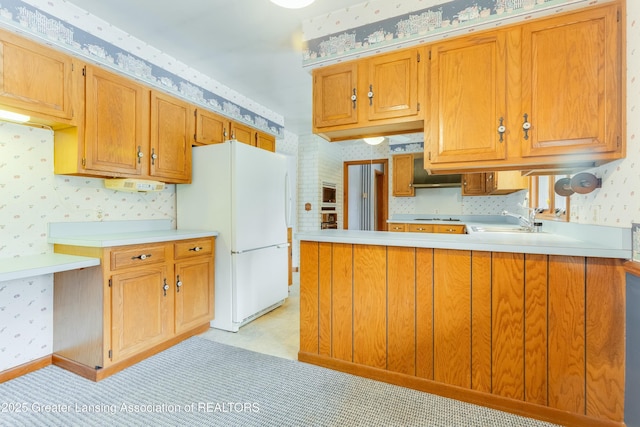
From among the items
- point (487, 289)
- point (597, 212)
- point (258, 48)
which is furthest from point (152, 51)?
point (597, 212)

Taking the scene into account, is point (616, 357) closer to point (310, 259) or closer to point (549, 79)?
point (549, 79)

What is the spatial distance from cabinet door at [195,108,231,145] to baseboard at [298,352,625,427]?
2298 millimetres

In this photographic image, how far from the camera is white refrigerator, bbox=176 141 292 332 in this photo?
9.25 ft

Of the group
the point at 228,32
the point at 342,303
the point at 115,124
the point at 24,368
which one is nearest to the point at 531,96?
the point at 342,303

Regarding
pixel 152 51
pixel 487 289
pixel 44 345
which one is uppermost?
pixel 152 51

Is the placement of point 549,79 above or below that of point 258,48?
below

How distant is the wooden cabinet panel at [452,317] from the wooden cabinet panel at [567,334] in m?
0.39

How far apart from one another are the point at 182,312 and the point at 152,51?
235 cm

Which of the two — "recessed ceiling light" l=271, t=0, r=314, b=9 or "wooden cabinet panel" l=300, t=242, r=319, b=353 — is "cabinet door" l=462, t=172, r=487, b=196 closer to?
"wooden cabinet panel" l=300, t=242, r=319, b=353

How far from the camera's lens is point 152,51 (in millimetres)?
2801

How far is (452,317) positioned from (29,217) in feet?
9.31

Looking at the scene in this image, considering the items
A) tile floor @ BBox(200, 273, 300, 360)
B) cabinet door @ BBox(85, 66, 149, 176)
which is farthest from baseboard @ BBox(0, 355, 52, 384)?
cabinet door @ BBox(85, 66, 149, 176)

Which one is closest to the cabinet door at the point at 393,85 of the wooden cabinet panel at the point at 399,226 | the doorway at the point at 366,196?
the wooden cabinet panel at the point at 399,226

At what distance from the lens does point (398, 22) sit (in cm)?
206
